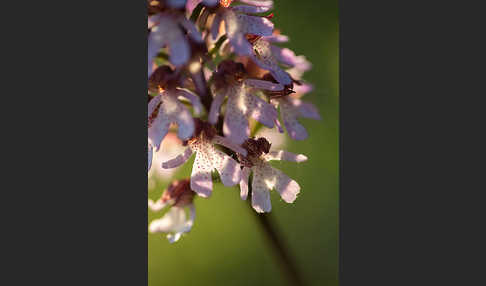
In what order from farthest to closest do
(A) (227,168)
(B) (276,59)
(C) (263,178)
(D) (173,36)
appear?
(B) (276,59) → (C) (263,178) → (A) (227,168) → (D) (173,36)

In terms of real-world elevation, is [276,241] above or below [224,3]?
below

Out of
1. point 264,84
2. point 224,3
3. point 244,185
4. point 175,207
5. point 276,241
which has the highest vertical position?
point 224,3

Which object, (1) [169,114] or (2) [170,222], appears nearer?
(1) [169,114]

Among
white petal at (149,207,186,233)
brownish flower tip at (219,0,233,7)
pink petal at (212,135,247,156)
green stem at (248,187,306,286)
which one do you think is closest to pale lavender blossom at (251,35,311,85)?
brownish flower tip at (219,0,233,7)

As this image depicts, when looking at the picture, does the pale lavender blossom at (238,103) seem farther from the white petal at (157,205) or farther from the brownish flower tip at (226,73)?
the white petal at (157,205)

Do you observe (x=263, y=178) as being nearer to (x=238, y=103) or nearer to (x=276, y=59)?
(x=238, y=103)

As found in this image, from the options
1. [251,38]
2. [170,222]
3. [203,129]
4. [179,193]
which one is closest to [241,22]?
[251,38]

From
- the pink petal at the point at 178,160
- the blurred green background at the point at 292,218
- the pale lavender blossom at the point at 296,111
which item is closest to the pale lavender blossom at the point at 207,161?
the pink petal at the point at 178,160
